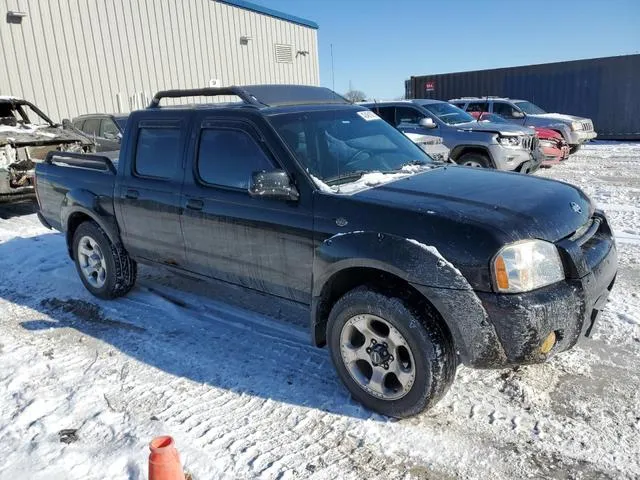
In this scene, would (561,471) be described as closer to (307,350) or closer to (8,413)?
(307,350)

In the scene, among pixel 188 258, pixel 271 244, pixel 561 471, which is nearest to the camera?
pixel 561 471

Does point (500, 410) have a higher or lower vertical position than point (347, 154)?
lower

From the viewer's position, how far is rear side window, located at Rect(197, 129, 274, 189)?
3598 mm

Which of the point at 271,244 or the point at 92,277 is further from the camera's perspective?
the point at 92,277

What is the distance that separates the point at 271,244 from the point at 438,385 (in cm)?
139

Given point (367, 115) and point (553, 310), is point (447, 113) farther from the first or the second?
point (553, 310)

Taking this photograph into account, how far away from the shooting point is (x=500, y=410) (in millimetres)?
3100

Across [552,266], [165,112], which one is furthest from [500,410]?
[165,112]

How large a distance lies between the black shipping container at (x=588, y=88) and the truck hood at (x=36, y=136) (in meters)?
18.3

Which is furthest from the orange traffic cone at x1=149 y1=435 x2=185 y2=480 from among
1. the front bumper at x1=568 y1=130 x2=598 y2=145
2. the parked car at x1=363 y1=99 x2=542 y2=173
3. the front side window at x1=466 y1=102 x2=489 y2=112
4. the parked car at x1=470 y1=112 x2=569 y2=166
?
the front side window at x1=466 y1=102 x2=489 y2=112

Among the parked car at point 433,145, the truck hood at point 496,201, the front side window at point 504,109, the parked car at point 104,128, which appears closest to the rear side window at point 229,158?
the truck hood at point 496,201

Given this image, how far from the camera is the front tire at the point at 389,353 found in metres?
2.83

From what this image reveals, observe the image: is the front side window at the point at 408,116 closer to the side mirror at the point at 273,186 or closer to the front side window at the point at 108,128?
the front side window at the point at 108,128

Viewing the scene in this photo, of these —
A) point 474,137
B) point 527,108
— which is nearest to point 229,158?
point 474,137
